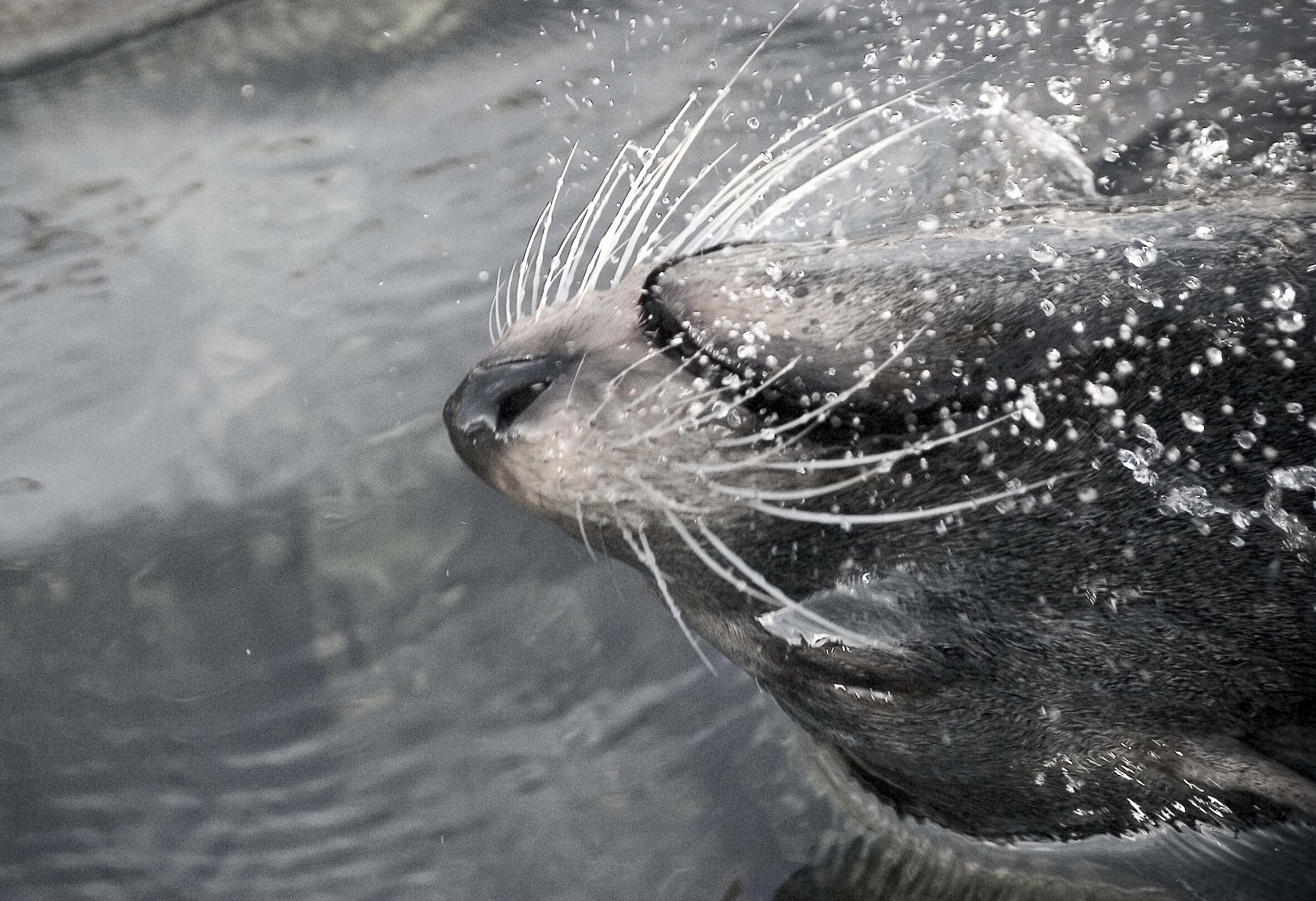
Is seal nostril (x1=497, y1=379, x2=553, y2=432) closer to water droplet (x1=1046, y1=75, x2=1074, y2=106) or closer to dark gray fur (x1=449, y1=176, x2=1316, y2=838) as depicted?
dark gray fur (x1=449, y1=176, x2=1316, y2=838)

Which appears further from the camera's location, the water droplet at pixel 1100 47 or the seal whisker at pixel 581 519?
the water droplet at pixel 1100 47

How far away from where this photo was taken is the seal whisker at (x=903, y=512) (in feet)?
7.12

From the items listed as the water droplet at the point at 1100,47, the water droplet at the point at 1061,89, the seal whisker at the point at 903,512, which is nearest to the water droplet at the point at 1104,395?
the seal whisker at the point at 903,512

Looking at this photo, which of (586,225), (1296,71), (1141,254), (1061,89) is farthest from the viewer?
(1061,89)

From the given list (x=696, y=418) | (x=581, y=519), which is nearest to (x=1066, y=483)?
(x=696, y=418)

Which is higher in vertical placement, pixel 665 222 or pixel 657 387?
pixel 657 387

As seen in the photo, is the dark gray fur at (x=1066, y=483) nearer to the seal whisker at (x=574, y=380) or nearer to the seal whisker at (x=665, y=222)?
the seal whisker at (x=574, y=380)

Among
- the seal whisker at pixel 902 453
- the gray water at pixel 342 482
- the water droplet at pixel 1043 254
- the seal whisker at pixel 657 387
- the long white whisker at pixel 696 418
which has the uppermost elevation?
the water droplet at pixel 1043 254

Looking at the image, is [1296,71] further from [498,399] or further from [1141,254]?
[498,399]

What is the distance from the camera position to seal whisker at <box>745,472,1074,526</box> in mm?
2170

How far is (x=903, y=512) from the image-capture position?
7.27 ft

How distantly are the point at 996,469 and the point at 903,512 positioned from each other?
16cm

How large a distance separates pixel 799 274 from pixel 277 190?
2.21 meters

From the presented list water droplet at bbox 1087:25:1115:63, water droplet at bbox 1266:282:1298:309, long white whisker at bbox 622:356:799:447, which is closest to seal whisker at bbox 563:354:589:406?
long white whisker at bbox 622:356:799:447
